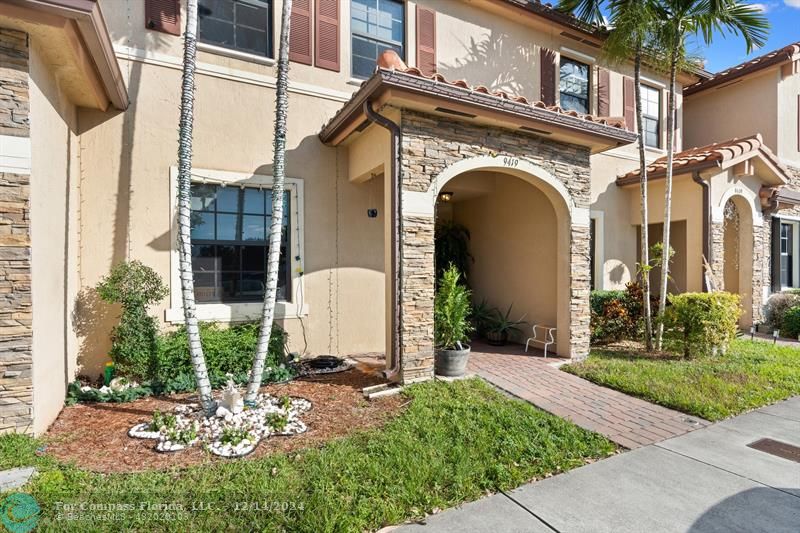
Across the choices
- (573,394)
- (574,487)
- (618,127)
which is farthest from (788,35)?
(574,487)

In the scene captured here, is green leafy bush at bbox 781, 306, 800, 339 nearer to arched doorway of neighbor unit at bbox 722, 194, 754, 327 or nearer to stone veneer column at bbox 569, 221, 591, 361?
arched doorway of neighbor unit at bbox 722, 194, 754, 327

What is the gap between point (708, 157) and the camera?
8.73 meters

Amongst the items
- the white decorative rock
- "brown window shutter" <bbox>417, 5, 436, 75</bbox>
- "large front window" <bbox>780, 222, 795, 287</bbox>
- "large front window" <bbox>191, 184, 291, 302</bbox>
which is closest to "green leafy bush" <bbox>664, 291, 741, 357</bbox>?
"large front window" <bbox>780, 222, 795, 287</bbox>

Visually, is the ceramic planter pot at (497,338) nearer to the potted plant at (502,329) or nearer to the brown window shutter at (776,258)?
the potted plant at (502,329)

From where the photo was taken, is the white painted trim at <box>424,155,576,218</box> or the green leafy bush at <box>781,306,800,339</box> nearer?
the white painted trim at <box>424,155,576,218</box>

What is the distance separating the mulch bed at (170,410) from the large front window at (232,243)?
1.93 metres

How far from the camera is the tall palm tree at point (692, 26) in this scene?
7.36m

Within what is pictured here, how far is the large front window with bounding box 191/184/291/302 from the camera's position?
6.79 m

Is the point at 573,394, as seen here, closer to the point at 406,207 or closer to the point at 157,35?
the point at 406,207

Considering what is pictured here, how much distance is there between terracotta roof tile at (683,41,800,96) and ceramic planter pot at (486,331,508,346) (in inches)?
421

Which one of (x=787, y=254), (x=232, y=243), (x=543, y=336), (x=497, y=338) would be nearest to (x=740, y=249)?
(x=787, y=254)

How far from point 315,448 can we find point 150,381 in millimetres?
3265

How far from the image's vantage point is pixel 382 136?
6172 mm

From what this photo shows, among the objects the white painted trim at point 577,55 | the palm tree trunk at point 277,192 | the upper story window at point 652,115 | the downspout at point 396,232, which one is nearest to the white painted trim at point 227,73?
the downspout at point 396,232
